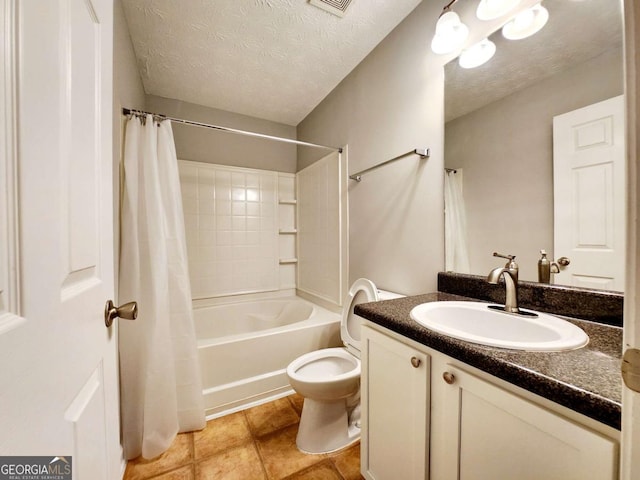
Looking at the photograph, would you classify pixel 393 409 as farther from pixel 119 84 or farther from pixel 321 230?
pixel 119 84

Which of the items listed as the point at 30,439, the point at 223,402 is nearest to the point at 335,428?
the point at 223,402

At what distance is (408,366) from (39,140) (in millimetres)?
1017

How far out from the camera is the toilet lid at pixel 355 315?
147 centimetres

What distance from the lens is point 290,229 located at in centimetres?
281

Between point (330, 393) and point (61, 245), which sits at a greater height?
point (61, 245)

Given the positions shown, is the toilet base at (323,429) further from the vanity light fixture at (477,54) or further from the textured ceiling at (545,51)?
the vanity light fixture at (477,54)

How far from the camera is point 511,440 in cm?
55

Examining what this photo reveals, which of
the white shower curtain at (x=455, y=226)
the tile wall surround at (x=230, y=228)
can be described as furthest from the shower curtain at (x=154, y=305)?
the white shower curtain at (x=455, y=226)

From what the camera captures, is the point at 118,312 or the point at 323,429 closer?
the point at 118,312

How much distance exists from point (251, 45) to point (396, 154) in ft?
4.02

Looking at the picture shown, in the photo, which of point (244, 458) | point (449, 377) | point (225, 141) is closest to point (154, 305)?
point (244, 458)

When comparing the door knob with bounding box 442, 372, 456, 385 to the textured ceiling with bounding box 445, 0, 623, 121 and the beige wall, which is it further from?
the textured ceiling with bounding box 445, 0, 623, 121

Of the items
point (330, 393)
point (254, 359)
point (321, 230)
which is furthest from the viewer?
point (321, 230)

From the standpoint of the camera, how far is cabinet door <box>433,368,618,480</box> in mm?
451
